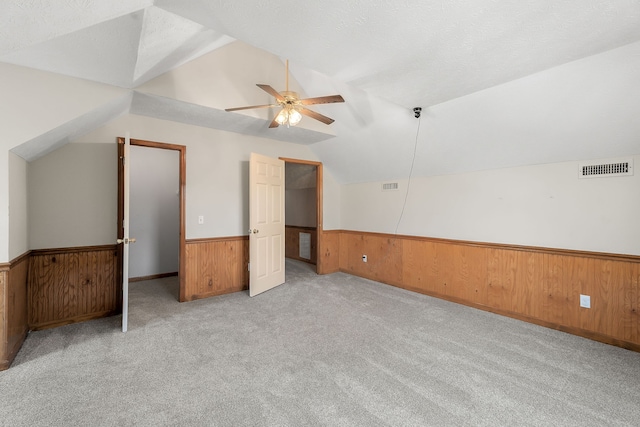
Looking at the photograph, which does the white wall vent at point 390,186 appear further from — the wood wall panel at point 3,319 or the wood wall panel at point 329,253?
the wood wall panel at point 3,319

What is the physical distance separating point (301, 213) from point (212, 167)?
3.00 metres

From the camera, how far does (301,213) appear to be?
6.61 meters

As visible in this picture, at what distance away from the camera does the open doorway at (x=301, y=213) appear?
6.03m

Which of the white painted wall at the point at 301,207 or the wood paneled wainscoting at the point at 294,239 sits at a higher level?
the white painted wall at the point at 301,207

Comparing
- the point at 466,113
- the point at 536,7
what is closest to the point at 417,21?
the point at 536,7

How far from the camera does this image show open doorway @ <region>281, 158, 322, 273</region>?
603cm

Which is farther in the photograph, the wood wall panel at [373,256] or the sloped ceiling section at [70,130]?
the wood wall panel at [373,256]

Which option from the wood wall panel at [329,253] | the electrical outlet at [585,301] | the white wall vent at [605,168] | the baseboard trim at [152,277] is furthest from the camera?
the wood wall panel at [329,253]

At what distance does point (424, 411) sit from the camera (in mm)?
1669

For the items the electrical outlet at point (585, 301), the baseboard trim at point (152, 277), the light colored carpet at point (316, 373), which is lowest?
the light colored carpet at point (316, 373)

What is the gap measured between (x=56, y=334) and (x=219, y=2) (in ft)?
10.7

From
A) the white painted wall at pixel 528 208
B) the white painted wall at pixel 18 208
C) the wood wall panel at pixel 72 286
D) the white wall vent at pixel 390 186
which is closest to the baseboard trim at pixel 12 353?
the wood wall panel at pixel 72 286

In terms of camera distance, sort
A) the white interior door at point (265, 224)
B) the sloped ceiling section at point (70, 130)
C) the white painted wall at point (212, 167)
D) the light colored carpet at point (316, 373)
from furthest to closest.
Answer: the white interior door at point (265, 224)
the white painted wall at point (212, 167)
the sloped ceiling section at point (70, 130)
the light colored carpet at point (316, 373)

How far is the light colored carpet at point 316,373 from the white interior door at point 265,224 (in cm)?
78
